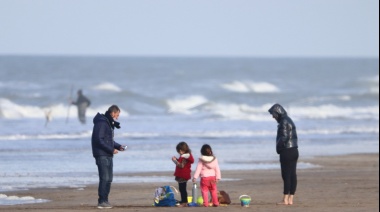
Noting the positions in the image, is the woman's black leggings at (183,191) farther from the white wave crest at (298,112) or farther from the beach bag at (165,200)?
the white wave crest at (298,112)

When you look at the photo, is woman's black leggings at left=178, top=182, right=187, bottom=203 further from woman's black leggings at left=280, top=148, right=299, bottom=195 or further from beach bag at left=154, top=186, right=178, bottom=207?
woman's black leggings at left=280, top=148, right=299, bottom=195

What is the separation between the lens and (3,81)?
2657 inches

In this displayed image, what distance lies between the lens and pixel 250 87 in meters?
73.8

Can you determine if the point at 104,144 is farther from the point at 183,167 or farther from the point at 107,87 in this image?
the point at 107,87

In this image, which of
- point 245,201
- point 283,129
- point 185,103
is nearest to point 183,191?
point 245,201

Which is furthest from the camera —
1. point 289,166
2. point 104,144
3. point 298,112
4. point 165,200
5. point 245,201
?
point 298,112

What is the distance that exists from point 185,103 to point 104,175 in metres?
43.9

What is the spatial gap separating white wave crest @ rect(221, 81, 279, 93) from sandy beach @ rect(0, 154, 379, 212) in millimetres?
47616

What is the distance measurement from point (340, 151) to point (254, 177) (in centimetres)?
723

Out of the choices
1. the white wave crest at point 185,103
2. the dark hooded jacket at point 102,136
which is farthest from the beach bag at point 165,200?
the white wave crest at point 185,103

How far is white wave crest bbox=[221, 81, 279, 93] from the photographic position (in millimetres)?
70188

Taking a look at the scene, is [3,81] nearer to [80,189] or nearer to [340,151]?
[340,151]

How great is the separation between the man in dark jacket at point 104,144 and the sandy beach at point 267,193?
27 cm

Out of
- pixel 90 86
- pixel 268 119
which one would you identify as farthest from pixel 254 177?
pixel 90 86
